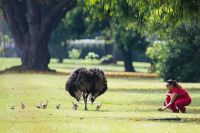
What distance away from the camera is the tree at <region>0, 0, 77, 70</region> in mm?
61500

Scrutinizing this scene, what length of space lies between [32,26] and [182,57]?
1421cm

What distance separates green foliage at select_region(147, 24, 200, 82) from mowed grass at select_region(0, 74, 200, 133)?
36.0 ft

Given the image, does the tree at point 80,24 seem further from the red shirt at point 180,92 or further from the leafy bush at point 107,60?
the red shirt at point 180,92

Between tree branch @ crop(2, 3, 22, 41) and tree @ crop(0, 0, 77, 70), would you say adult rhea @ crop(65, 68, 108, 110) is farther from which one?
tree branch @ crop(2, 3, 22, 41)

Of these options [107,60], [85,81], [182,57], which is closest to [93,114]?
[85,81]

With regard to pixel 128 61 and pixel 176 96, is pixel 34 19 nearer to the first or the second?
pixel 128 61

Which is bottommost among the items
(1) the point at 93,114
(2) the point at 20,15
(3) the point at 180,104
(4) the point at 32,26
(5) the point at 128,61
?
(5) the point at 128,61

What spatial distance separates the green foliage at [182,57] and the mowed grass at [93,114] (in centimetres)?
1096

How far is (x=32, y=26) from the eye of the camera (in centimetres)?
6172

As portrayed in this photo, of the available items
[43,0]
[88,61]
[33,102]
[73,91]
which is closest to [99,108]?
[73,91]

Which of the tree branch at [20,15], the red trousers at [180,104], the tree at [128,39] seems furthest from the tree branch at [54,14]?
the red trousers at [180,104]

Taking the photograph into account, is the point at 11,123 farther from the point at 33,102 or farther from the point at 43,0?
the point at 43,0

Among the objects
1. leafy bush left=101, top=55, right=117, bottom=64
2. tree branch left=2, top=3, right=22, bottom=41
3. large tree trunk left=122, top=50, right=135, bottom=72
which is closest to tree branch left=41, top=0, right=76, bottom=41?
tree branch left=2, top=3, right=22, bottom=41

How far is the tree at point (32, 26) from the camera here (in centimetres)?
6150
